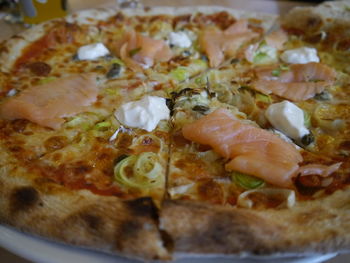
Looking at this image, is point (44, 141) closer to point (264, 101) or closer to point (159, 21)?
point (264, 101)

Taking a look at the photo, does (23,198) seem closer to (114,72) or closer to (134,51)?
(114,72)

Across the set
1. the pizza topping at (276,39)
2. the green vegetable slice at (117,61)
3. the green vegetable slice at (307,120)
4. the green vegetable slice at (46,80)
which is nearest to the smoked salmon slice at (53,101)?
the green vegetable slice at (46,80)

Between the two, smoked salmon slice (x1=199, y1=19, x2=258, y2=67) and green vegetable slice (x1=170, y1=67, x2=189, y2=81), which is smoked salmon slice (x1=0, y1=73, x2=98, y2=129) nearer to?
green vegetable slice (x1=170, y1=67, x2=189, y2=81)

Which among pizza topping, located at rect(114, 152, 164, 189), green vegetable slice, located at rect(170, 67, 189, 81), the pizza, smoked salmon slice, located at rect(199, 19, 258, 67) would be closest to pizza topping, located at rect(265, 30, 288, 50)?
the pizza

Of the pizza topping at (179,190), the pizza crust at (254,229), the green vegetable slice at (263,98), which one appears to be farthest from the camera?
the green vegetable slice at (263,98)

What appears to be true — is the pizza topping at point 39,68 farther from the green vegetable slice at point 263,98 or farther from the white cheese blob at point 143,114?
the green vegetable slice at point 263,98

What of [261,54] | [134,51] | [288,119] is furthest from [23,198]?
[261,54]

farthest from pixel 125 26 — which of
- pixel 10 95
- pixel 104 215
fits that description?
pixel 104 215
